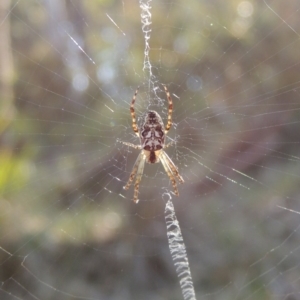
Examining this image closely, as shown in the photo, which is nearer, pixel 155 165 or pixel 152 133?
pixel 152 133

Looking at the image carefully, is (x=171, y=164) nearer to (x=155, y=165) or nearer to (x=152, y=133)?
(x=152, y=133)

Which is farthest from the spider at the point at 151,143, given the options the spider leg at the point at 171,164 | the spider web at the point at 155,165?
the spider web at the point at 155,165

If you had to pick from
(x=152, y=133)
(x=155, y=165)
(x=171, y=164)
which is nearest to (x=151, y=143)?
(x=152, y=133)

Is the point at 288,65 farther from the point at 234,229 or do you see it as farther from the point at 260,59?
the point at 234,229

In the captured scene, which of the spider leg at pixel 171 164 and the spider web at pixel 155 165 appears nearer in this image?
the spider leg at pixel 171 164

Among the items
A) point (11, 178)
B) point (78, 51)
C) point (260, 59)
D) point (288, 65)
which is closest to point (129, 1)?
point (78, 51)

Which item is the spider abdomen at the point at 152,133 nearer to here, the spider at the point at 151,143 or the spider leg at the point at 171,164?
the spider at the point at 151,143
